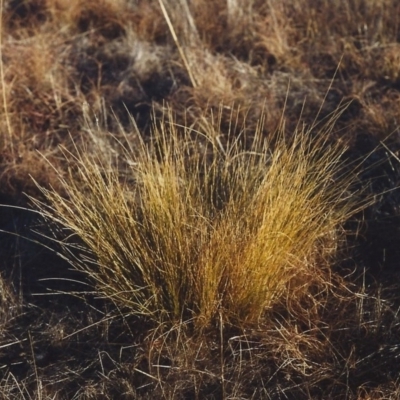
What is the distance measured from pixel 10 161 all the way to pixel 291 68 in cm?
156

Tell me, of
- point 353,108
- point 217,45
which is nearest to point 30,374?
point 353,108

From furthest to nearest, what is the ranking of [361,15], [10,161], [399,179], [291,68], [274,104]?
[361,15] → [291,68] → [274,104] → [10,161] → [399,179]

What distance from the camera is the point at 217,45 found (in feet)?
13.6

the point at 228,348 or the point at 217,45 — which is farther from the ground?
the point at 217,45

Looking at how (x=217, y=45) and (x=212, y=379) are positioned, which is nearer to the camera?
(x=212, y=379)

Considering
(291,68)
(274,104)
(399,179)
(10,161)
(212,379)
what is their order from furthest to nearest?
(291,68), (274,104), (10,161), (399,179), (212,379)

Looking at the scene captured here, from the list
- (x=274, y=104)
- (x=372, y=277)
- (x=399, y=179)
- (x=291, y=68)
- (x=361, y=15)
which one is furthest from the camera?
(x=361, y=15)

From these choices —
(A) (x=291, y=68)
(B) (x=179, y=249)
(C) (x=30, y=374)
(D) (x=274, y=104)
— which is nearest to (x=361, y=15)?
(A) (x=291, y=68)

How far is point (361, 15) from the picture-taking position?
4.22 meters

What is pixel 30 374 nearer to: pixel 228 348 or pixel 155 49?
pixel 228 348

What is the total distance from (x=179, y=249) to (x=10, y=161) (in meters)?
1.28

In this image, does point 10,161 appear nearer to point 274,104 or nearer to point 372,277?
point 274,104

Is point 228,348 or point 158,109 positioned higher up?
point 158,109

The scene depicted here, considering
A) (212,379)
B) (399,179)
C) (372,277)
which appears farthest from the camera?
(399,179)
